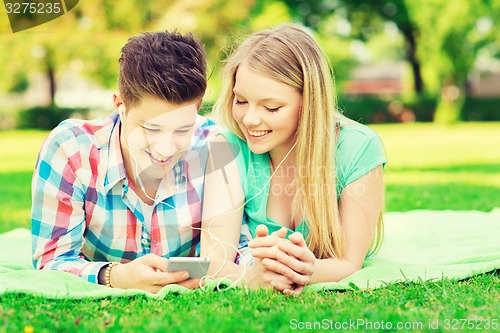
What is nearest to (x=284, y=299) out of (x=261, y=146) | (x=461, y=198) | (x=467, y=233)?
(x=261, y=146)

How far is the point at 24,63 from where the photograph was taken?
26484mm

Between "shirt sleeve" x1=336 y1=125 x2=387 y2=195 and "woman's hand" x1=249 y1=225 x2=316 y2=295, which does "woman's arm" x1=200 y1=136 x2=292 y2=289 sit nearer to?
"woman's hand" x1=249 y1=225 x2=316 y2=295

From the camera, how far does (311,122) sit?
3.37 metres

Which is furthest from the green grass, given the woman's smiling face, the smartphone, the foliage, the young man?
the foliage

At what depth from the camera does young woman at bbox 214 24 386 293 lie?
3318 mm

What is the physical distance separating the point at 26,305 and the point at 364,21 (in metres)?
34.2

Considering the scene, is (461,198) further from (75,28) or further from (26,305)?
(75,28)

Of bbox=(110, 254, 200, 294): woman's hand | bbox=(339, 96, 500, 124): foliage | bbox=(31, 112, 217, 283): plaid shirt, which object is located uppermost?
bbox=(31, 112, 217, 283): plaid shirt

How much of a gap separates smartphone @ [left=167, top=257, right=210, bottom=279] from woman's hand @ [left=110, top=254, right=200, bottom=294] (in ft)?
0.07

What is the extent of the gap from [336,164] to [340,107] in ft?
4.80

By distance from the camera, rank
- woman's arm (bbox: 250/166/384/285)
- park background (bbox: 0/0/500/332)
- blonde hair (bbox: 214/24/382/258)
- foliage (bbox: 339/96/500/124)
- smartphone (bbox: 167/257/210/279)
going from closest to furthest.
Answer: park background (bbox: 0/0/500/332) → smartphone (bbox: 167/257/210/279) → woman's arm (bbox: 250/166/384/285) → blonde hair (bbox: 214/24/382/258) → foliage (bbox: 339/96/500/124)

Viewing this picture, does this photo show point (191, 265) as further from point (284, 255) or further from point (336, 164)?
point (336, 164)

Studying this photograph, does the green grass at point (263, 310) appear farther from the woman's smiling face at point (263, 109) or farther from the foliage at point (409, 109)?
the foliage at point (409, 109)

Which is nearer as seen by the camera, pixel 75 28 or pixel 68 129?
pixel 68 129
